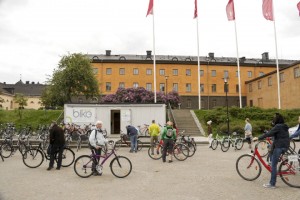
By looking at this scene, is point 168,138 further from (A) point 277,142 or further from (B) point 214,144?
(B) point 214,144

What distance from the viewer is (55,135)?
1168cm

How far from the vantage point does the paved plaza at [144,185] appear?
24.6 feet

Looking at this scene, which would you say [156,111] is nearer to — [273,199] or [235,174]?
[235,174]

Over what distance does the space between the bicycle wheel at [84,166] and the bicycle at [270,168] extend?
479 cm

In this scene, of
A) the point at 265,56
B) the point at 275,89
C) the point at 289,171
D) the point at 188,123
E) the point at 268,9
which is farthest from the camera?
the point at 265,56

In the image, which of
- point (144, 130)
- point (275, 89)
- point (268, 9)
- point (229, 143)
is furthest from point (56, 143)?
point (275, 89)

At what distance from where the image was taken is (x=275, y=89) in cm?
4712

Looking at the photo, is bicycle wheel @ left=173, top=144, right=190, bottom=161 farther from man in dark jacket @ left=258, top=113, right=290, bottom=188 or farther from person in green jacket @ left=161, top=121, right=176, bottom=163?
man in dark jacket @ left=258, top=113, right=290, bottom=188

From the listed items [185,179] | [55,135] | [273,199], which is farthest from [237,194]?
[55,135]

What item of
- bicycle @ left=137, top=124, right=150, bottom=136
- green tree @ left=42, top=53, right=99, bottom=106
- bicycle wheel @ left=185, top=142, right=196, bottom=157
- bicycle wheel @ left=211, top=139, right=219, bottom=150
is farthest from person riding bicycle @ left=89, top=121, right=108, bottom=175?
green tree @ left=42, top=53, right=99, bottom=106

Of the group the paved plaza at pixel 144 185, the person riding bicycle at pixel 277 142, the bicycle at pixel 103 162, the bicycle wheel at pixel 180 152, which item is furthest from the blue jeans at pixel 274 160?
the bicycle wheel at pixel 180 152

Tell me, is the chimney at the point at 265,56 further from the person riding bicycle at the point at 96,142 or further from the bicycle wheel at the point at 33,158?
the person riding bicycle at the point at 96,142

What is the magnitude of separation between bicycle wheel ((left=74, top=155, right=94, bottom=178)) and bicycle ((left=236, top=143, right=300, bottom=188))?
15.7 ft

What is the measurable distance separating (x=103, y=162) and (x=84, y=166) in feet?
2.11
